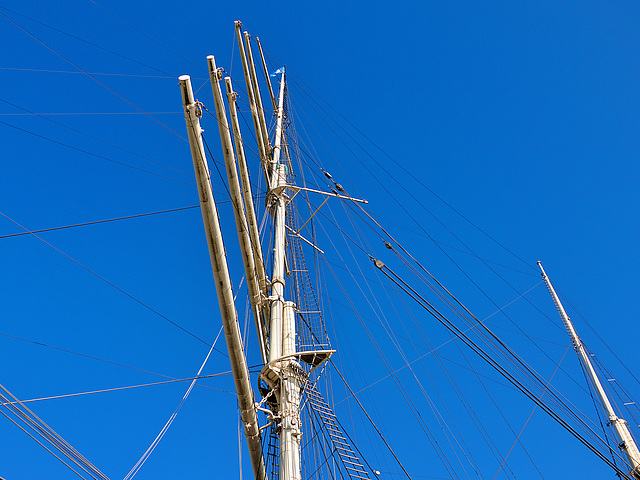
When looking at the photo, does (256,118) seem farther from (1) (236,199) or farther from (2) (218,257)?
(2) (218,257)

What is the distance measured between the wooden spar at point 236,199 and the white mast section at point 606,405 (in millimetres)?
18758

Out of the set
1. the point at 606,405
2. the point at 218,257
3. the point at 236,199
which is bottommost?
the point at 606,405

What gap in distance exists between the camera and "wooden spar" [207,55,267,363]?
10.0 metres

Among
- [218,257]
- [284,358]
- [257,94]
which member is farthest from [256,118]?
[218,257]

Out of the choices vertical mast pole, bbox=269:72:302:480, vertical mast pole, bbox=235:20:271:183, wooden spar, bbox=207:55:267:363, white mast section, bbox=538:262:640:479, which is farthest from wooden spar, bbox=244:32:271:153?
white mast section, bbox=538:262:640:479

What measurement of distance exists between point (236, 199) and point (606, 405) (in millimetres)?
23642

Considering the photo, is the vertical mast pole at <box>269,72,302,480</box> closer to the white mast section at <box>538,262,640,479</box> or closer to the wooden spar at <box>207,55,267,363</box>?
the wooden spar at <box>207,55,267,363</box>

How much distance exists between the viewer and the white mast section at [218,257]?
27.0 feet

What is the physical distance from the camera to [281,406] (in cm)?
1199

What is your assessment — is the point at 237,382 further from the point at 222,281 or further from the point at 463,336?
the point at 463,336

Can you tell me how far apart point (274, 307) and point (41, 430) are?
316 inches

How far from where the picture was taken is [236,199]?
11633 mm

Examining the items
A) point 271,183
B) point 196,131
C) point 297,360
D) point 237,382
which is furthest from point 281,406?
point 271,183

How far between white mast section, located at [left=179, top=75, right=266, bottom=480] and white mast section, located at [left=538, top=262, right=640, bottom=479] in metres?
19.9
